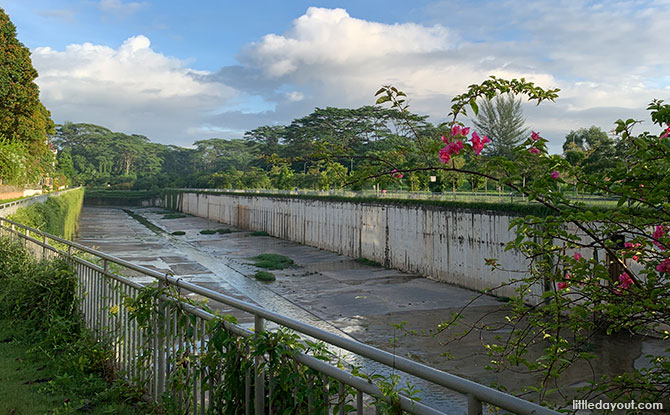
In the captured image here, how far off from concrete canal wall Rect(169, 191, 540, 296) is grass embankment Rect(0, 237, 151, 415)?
8.25 metres

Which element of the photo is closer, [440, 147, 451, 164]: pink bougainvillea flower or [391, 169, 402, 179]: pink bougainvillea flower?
[440, 147, 451, 164]: pink bougainvillea flower

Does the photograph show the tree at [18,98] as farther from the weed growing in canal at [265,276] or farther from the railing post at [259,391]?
the railing post at [259,391]

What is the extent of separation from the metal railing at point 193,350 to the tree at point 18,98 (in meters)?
23.2

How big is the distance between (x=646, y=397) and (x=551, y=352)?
511 millimetres

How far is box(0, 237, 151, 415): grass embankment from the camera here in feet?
15.9

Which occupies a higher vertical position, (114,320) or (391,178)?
(391,178)

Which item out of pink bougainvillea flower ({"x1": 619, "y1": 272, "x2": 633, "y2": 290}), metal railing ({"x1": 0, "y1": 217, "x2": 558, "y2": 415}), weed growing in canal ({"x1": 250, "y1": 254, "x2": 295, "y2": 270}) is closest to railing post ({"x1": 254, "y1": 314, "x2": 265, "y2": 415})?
metal railing ({"x1": 0, "y1": 217, "x2": 558, "y2": 415})

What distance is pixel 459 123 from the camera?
11.3 ft

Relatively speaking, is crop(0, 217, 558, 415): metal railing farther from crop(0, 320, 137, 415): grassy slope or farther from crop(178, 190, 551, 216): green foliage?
crop(178, 190, 551, 216): green foliage

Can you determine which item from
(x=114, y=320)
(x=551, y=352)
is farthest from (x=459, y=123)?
(x=114, y=320)

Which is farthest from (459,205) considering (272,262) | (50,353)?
(50,353)

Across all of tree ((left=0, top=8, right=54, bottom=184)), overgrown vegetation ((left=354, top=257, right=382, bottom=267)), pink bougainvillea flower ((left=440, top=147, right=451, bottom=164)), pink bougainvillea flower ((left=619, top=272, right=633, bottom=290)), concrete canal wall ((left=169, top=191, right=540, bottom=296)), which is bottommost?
overgrown vegetation ((left=354, top=257, right=382, bottom=267))

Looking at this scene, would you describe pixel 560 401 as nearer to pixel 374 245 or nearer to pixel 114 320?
pixel 114 320

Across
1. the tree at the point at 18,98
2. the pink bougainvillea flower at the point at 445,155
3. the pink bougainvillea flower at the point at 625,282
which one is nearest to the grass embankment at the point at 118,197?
the tree at the point at 18,98
